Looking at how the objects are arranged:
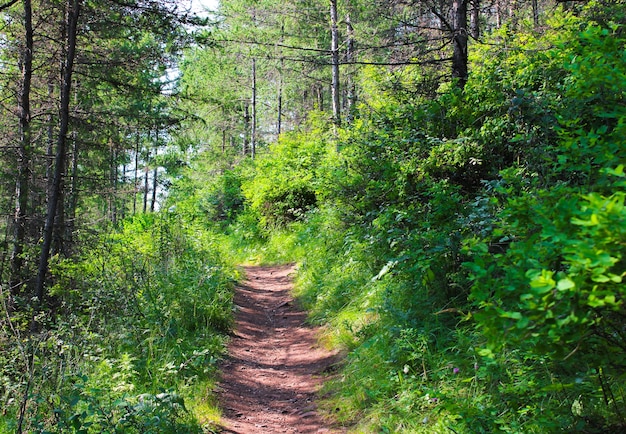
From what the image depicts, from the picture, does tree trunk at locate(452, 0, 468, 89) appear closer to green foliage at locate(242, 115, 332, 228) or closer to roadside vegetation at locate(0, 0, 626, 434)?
roadside vegetation at locate(0, 0, 626, 434)

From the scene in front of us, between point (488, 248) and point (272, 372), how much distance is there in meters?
3.84

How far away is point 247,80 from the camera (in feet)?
107

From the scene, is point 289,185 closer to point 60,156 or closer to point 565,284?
point 60,156

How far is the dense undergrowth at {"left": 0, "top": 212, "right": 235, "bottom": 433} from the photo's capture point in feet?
13.0

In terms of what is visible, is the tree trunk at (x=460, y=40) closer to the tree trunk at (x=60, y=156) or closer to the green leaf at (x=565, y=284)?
the tree trunk at (x=60, y=156)

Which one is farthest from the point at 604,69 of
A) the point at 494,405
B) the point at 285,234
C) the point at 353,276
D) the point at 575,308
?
the point at 285,234

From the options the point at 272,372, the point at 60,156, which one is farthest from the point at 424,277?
the point at 60,156

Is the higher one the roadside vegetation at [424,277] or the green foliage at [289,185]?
the green foliage at [289,185]

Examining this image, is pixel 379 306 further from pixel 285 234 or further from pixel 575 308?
pixel 285 234

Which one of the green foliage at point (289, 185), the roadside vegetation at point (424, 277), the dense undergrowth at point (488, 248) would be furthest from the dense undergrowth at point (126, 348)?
the green foliage at point (289, 185)

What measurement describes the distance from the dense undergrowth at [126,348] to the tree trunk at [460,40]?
199 inches

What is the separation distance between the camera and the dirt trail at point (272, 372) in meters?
5.30

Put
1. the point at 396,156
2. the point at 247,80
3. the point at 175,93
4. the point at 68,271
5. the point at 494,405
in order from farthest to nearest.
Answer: the point at 247,80
the point at 175,93
the point at 68,271
the point at 396,156
the point at 494,405

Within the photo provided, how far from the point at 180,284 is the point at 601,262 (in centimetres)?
662
